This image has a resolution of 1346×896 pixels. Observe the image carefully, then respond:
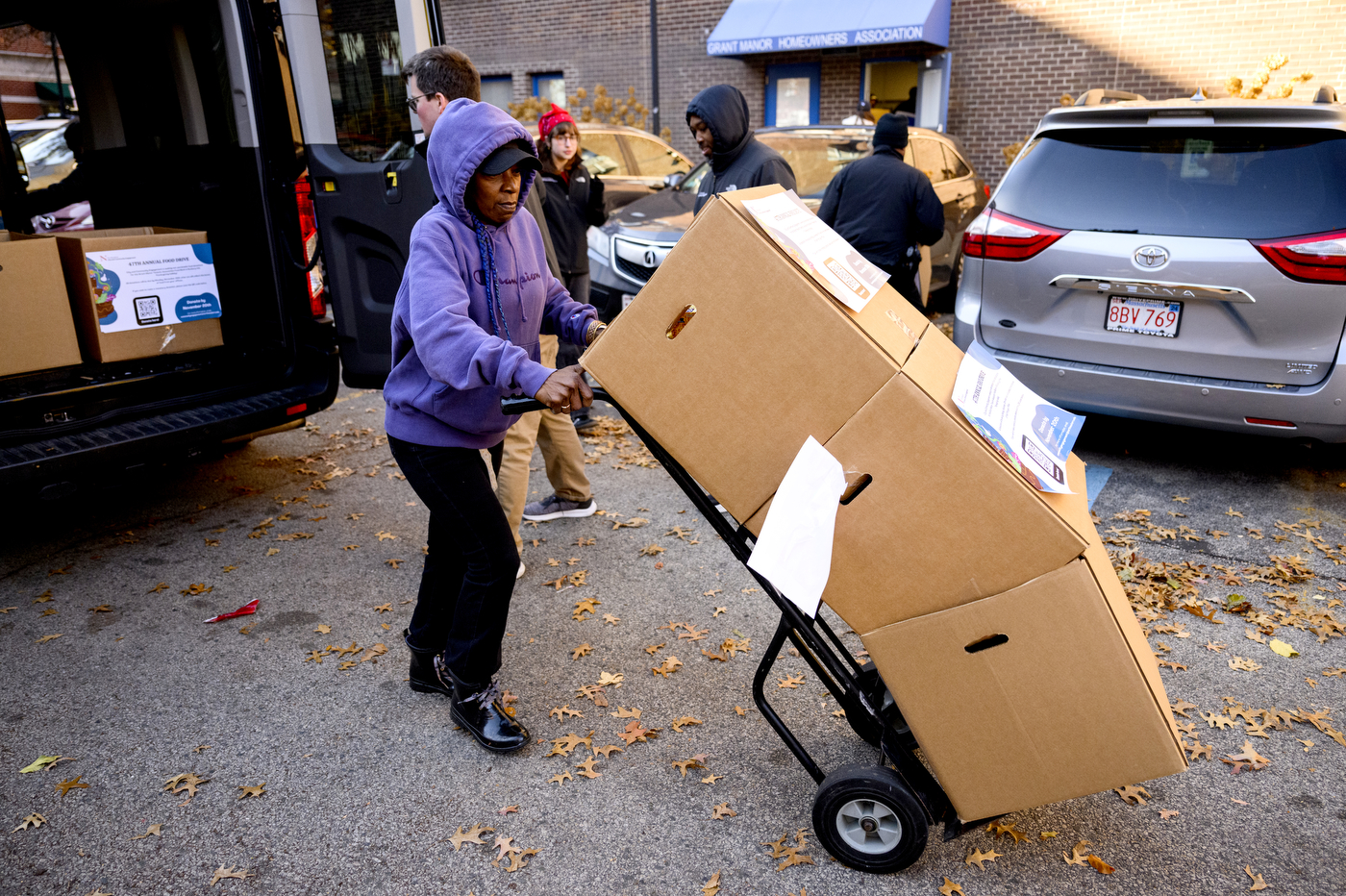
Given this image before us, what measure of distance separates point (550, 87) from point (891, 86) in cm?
726

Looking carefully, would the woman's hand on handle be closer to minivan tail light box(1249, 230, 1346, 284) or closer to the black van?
the black van

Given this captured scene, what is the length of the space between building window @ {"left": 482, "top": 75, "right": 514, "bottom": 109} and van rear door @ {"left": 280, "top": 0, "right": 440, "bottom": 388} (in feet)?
52.4

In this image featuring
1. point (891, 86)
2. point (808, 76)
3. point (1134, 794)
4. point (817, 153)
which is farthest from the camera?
point (808, 76)

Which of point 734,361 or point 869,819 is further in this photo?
point 869,819

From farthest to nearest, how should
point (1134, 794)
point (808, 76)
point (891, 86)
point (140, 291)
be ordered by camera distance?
1. point (808, 76)
2. point (891, 86)
3. point (140, 291)
4. point (1134, 794)

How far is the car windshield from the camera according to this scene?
8.37 meters

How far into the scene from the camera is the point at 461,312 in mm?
2412

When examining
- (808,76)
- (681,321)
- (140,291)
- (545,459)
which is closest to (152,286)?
(140,291)

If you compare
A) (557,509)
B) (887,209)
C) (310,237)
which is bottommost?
(557,509)

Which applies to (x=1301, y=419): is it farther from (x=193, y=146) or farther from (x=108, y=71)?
(x=108, y=71)

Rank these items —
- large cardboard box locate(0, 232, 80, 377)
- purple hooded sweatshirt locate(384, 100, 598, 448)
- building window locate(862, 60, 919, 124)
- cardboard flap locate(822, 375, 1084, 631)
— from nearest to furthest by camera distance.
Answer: cardboard flap locate(822, 375, 1084, 631) < purple hooded sweatshirt locate(384, 100, 598, 448) < large cardboard box locate(0, 232, 80, 377) < building window locate(862, 60, 919, 124)

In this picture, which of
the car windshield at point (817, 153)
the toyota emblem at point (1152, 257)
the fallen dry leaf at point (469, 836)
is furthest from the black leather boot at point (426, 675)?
the car windshield at point (817, 153)

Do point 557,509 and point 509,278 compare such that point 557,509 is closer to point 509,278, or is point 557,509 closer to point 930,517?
point 509,278

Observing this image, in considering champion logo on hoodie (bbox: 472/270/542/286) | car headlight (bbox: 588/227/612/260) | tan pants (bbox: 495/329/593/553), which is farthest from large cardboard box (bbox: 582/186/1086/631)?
car headlight (bbox: 588/227/612/260)
